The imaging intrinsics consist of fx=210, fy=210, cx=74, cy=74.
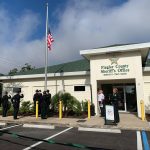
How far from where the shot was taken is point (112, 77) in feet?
50.4

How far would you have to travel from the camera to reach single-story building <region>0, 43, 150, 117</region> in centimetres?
1474

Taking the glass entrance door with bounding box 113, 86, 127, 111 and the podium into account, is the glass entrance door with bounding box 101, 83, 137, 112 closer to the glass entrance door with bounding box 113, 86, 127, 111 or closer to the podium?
the glass entrance door with bounding box 113, 86, 127, 111

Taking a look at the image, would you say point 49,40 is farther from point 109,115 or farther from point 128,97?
point 109,115

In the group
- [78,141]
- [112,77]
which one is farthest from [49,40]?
[78,141]

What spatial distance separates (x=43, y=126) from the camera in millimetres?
11242

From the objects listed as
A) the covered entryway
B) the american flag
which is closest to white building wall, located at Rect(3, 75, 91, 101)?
the covered entryway

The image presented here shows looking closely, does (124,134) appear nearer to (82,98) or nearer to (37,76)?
(82,98)

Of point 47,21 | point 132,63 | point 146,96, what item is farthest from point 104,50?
point 47,21

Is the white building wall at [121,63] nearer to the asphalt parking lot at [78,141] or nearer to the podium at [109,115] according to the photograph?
the podium at [109,115]

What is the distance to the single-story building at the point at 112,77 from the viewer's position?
14.7 m

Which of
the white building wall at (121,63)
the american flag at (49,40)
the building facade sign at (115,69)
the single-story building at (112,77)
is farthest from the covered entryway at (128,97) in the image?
the american flag at (49,40)

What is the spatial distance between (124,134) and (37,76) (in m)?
12.6

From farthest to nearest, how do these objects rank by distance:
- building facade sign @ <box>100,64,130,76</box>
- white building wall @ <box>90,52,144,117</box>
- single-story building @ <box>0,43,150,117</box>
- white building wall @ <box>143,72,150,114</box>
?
white building wall @ <box>143,72,150,114</box> → building facade sign @ <box>100,64,130,76</box> → single-story building @ <box>0,43,150,117</box> → white building wall @ <box>90,52,144,117</box>

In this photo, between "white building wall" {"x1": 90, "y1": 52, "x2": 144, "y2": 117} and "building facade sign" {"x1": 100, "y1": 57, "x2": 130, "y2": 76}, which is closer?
"white building wall" {"x1": 90, "y1": 52, "x2": 144, "y2": 117}
